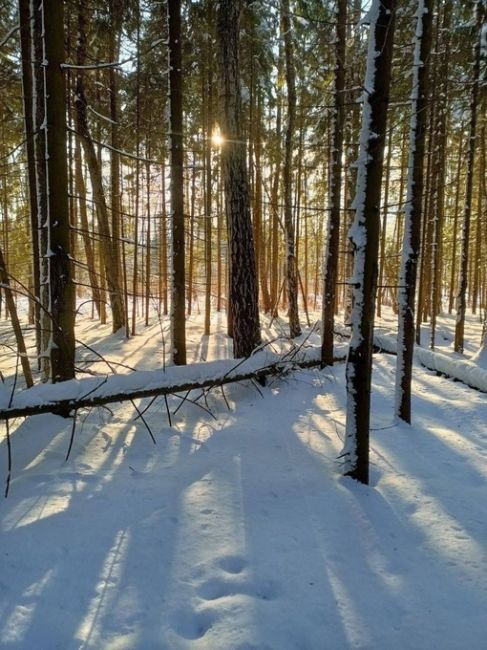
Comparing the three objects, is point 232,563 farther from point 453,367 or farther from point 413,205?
point 453,367

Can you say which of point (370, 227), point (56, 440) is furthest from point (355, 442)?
point (56, 440)

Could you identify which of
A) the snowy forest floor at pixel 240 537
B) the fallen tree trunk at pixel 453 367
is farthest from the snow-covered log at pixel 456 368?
the snowy forest floor at pixel 240 537

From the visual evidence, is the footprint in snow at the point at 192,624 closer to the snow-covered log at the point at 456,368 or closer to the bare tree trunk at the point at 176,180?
the bare tree trunk at the point at 176,180

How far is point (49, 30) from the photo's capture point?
4.57m

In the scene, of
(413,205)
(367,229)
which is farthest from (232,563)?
(413,205)

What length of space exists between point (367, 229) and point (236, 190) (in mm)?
3531

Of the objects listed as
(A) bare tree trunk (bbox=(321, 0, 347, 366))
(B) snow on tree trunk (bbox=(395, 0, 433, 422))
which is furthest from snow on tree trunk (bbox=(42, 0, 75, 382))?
(A) bare tree trunk (bbox=(321, 0, 347, 366))

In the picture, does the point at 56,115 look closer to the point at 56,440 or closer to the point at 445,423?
the point at 56,440

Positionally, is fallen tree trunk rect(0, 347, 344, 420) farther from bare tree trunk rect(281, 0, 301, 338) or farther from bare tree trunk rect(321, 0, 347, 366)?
bare tree trunk rect(281, 0, 301, 338)

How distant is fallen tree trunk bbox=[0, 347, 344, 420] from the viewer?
4059mm

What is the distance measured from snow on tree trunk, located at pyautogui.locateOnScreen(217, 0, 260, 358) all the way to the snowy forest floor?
2049 millimetres

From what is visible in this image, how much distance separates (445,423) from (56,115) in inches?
252

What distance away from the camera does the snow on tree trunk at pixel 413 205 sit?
4816 mm

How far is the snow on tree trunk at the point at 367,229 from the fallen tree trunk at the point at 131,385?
223 centimetres
